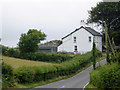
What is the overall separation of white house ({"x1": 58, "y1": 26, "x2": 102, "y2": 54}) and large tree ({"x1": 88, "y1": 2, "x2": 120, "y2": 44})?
3.53 m

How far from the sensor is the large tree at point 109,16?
154ft

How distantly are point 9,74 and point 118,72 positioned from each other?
11.6 m

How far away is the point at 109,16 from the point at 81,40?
9.86 metres

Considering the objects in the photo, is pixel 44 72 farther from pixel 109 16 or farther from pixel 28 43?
pixel 109 16

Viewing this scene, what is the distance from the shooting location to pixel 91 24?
55500mm

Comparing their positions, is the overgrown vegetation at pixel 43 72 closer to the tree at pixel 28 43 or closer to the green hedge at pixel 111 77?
the green hedge at pixel 111 77

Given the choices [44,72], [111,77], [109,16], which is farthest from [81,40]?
[111,77]

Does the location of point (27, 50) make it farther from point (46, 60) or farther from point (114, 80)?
point (114, 80)

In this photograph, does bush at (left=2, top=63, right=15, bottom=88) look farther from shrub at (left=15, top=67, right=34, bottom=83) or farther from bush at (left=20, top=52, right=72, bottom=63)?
bush at (left=20, top=52, right=72, bottom=63)

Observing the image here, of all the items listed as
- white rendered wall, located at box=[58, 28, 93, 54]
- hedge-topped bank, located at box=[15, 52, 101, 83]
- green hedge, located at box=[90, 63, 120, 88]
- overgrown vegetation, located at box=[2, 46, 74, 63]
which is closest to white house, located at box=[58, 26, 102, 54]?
white rendered wall, located at box=[58, 28, 93, 54]

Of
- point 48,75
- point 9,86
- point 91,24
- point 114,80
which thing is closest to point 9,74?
point 9,86

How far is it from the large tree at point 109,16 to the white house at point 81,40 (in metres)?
3.53

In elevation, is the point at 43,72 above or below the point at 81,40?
below

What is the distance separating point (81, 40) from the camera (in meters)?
53.8
